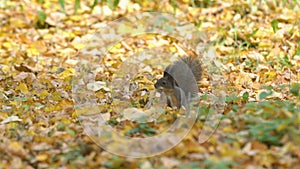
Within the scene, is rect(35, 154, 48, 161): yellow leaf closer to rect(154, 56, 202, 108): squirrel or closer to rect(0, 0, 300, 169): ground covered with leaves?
rect(0, 0, 300, 169): ground covered with leaves

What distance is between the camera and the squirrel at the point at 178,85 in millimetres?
3586

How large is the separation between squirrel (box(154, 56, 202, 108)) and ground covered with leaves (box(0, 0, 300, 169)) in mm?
218

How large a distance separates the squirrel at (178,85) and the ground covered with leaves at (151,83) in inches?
8.6

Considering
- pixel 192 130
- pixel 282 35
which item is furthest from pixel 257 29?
pixel 192 130

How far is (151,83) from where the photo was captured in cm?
436

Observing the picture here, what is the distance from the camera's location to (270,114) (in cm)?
295

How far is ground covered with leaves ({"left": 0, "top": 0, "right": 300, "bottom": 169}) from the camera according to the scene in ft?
8.88

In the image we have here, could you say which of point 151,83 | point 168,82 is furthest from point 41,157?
point 151,83

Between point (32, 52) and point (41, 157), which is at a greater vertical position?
point (32, 52)

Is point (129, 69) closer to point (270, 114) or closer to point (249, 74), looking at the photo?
point (249, 74)

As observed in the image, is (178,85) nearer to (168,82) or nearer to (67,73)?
(168,82)

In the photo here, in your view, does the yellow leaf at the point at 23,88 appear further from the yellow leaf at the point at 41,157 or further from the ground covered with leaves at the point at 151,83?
the yellow leaf at the point at 41,157

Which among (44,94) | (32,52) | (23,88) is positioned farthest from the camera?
(32,52)

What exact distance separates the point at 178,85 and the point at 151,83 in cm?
75
